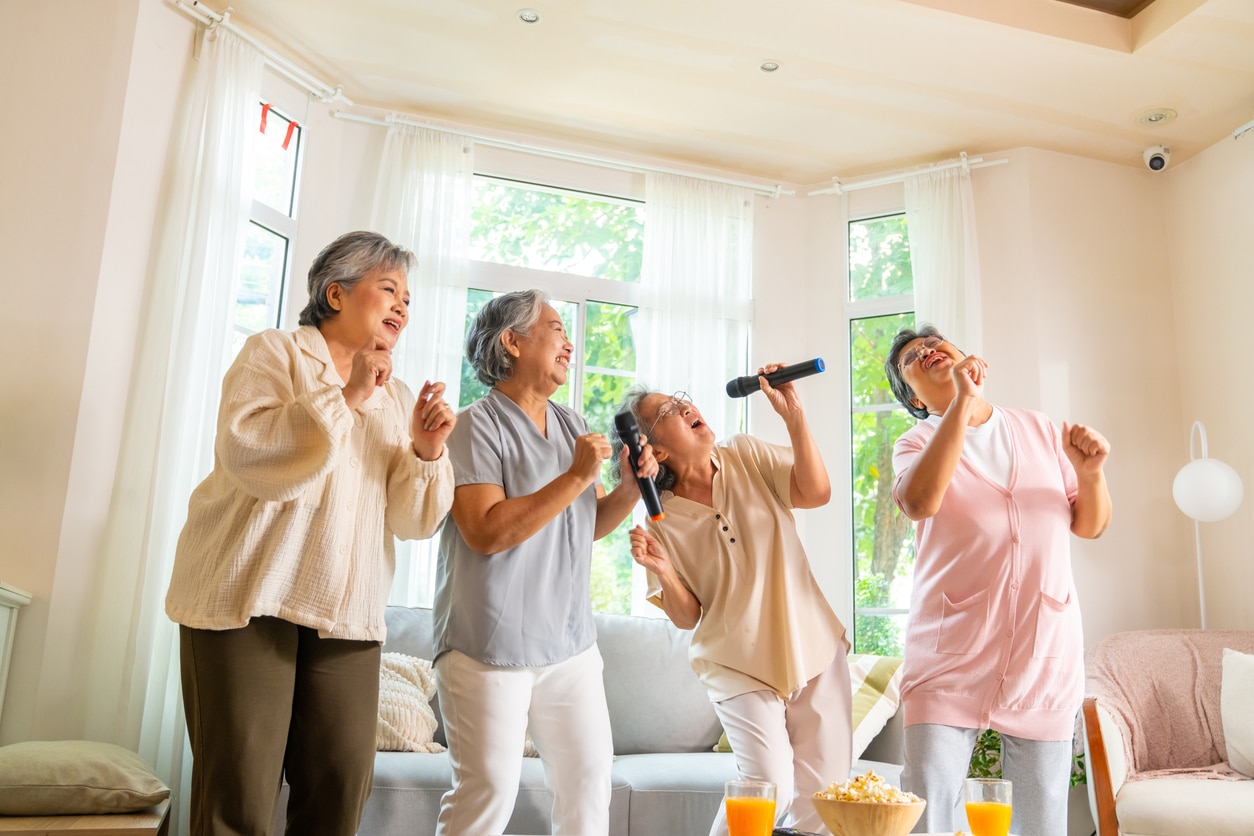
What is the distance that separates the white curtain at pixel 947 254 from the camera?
407 centimetres

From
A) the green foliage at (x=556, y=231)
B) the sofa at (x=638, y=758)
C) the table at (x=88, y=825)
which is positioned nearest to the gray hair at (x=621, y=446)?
the sofa at (x=638, y=758)

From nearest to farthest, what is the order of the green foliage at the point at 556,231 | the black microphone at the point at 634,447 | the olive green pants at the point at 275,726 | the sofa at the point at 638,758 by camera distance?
the olive green pants at the point at 275,726 < the black microphone at the point at 634,447 < the sofa at the point at 638,758 < the green foliage at the point at 556,231

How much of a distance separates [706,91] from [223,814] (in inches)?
124

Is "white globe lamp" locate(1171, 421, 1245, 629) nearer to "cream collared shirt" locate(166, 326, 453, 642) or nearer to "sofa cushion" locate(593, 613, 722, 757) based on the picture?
"sofa cushion" locate(593, 613, 722, 757)

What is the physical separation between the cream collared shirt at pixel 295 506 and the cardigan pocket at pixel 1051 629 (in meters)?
1.19

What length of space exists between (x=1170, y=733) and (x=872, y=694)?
0.91 meters

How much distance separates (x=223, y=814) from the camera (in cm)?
153

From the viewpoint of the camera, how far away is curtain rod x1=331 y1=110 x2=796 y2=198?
3959mm

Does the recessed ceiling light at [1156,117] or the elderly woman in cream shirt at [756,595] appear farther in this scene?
the recessed ceiling light at [1156,117]

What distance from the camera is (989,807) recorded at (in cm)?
133

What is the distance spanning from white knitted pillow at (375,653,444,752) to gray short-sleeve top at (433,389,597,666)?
0.95m

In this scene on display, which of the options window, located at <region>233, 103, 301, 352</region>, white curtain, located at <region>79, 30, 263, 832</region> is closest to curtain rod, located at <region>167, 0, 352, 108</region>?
white curtain, located at <region>79, 30, 263, 832</region>

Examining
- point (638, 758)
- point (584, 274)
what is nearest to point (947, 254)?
point (584, 274)

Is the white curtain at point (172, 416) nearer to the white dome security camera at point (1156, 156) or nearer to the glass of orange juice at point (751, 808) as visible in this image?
the glass of orange juice at point (751, 808)
